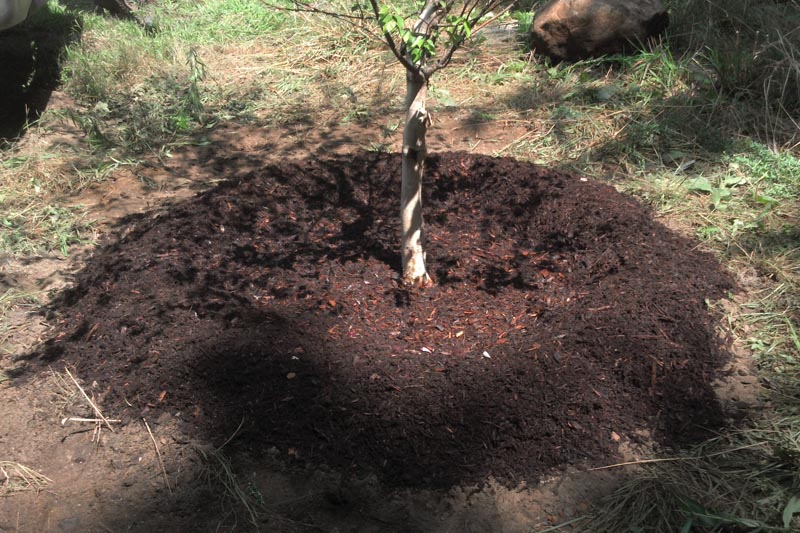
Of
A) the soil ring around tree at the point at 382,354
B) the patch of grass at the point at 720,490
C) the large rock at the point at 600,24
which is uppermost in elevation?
the large rock at the point at 600,24

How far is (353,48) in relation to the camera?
676cm

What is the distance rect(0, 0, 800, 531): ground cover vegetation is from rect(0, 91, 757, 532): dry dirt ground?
0.70ft

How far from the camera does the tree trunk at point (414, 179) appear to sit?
3078mm

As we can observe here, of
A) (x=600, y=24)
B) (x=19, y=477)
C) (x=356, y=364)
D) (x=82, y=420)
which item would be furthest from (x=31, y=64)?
(x=356, y=364)

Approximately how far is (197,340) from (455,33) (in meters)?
1.72

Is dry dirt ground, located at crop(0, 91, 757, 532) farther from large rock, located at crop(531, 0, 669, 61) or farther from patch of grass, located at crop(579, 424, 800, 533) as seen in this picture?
large rock, located at crop(531, 0, 669, 61)

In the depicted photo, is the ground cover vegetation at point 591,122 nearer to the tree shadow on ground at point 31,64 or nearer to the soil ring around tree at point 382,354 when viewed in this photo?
the tree shadow on ground at point 31,64

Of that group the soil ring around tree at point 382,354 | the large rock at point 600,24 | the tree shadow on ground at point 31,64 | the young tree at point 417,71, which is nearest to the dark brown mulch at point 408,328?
the soil ring around tree at point 382,354

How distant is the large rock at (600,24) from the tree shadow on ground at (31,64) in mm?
4431

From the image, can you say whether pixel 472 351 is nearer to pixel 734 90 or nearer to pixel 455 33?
pixel 455 33

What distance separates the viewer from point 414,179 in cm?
330

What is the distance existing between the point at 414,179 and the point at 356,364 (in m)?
0.93

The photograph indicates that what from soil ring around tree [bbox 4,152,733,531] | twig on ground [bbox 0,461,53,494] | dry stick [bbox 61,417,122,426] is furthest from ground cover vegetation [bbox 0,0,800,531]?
twig on ground [bbox 0,461,53,494]

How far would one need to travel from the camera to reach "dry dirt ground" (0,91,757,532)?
2588 millimetres
